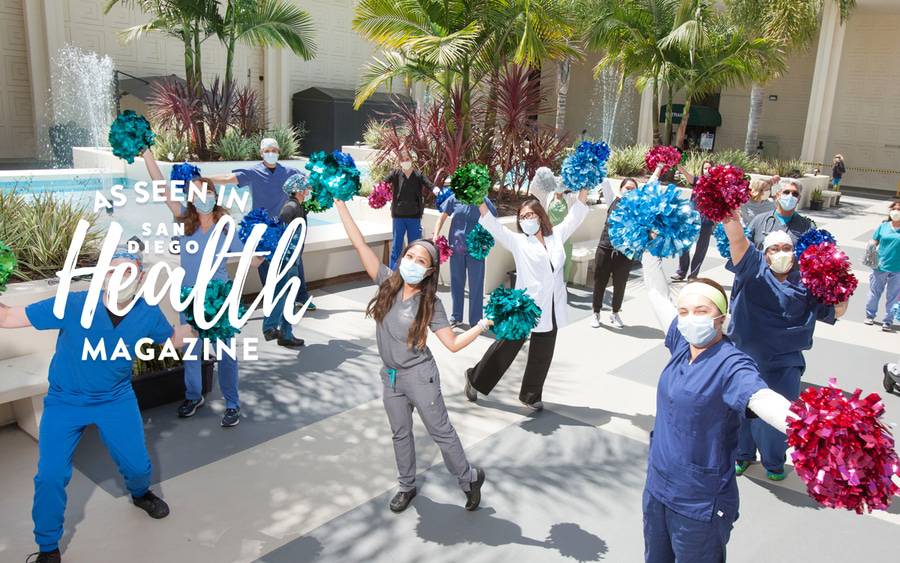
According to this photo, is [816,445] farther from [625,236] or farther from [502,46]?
[502,46]

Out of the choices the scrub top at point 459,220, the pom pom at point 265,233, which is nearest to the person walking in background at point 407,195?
the scrub top at point 459,220

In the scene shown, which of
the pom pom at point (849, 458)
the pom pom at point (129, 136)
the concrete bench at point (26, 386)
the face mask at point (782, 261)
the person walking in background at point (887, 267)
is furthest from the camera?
the person walking in background at point (887, 267)

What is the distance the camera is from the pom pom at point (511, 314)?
3709mm

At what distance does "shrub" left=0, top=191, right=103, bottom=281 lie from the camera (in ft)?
18.7

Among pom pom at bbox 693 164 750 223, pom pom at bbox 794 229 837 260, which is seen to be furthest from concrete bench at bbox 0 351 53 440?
pom pom at bbox 794 229 837 260

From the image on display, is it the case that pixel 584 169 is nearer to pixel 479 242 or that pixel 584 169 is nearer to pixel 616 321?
pixel 479 242

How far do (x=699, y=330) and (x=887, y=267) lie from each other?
288 inches

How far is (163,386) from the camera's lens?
554 cm

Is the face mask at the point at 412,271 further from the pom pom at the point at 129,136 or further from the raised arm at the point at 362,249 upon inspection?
the pom pom at the point at 129,136

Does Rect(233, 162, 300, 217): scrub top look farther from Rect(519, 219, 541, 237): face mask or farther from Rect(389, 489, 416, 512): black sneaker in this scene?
Rect(389, 489, 416, 512): black sneaker

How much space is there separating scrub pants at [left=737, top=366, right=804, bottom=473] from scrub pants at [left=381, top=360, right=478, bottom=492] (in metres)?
1.96

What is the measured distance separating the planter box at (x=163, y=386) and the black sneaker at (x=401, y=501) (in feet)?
7.04

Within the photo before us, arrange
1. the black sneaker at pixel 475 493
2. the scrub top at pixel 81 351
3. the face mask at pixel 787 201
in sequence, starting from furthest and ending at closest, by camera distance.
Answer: the face mask at pixel 787 201 → the black sneaker at pixel 475 493 → the scrub top at pixel 81 351

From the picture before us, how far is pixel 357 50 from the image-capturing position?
1037 inches
